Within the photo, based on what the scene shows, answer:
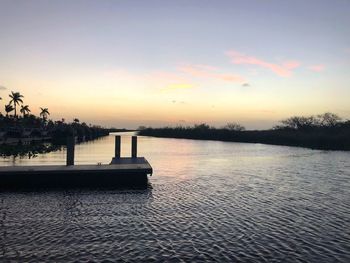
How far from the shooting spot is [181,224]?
16.6m

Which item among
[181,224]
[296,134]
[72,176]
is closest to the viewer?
[181,224]

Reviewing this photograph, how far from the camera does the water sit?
1282 centimetres

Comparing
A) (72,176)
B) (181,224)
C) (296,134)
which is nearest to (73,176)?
(72,176)

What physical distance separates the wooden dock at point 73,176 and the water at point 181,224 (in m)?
1.74

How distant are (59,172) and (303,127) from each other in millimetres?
125826

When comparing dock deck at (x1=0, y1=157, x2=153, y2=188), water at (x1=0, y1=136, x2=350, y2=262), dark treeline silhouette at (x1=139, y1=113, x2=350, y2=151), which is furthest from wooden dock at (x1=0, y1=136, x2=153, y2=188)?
dark treeline silhouette at (x1=139, y1=113, x2=350, y2=151)

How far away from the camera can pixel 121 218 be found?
17750 mm

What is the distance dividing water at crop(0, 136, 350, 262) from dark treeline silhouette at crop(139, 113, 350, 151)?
57331 millimetres

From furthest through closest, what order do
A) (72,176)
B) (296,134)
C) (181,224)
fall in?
(296,134) → (72,176) → (181,224)

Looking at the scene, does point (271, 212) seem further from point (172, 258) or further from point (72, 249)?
point (72, 249)

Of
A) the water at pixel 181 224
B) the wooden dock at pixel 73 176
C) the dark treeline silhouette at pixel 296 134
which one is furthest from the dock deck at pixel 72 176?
the dark treeline silhouette at pixel 296 134

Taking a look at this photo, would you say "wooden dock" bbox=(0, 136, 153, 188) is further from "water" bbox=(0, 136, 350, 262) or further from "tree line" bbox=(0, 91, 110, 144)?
"tree line" bbox=(0, 91, 110, 144)

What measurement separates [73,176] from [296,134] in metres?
86.0

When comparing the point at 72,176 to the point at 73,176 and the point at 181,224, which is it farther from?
the point at 181,224
